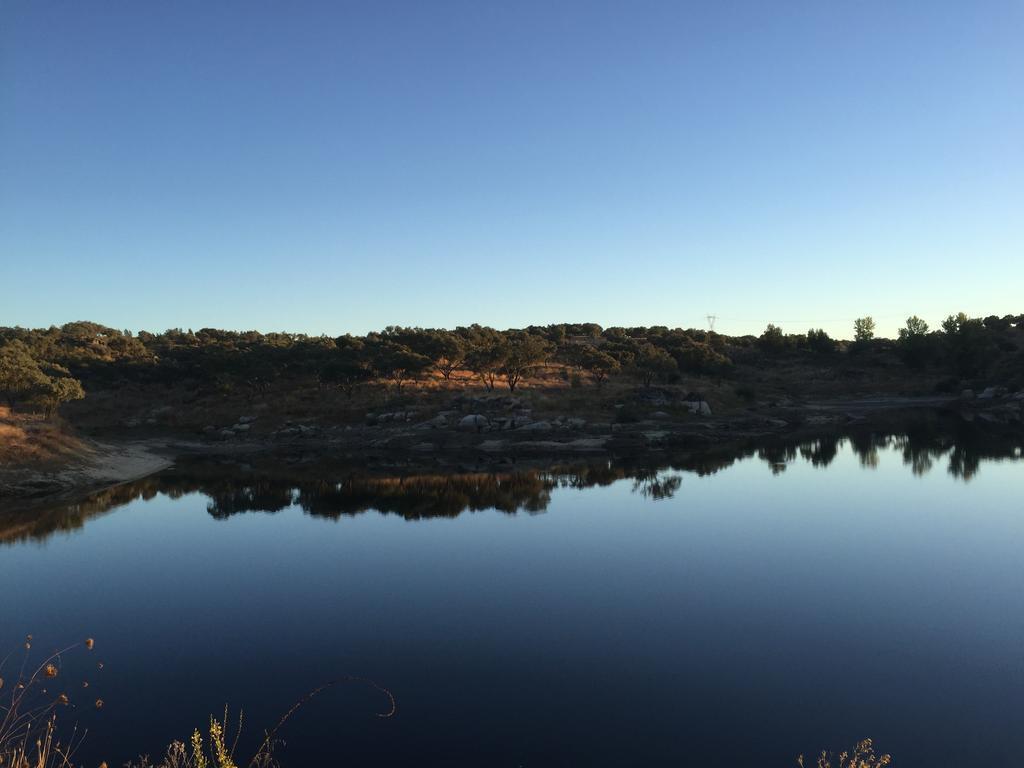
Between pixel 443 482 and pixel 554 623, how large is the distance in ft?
86.3

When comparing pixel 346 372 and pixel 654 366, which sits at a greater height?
pixel 654 366

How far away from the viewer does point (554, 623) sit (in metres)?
18.2

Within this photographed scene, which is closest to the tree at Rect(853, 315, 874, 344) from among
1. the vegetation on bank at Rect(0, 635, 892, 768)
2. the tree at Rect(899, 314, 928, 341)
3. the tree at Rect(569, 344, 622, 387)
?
the tree at Rect(899, 314, 928, 341)

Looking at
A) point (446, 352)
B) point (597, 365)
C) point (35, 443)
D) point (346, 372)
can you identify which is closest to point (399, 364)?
point (346, 372)

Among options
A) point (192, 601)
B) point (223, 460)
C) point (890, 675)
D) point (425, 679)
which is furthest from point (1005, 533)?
point (223, 460)

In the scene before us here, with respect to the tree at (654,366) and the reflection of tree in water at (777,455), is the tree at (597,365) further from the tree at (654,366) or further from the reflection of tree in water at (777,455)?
the reflection of tree in water at (777,455)

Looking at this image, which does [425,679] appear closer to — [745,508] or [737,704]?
[737,704]

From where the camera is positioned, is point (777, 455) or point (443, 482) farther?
point (777, 455)

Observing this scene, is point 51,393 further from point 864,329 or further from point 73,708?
point 864,329

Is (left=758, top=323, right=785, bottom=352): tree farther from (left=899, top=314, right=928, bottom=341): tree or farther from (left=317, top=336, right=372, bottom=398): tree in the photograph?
→ (left=317, top=336, right=372, bottom=398): tree

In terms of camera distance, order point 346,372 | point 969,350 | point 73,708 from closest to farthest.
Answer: point 73,708 < point 346,372 < point 969,350

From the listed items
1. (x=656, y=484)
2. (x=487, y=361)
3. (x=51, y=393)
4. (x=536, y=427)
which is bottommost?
(x=656, y=484)

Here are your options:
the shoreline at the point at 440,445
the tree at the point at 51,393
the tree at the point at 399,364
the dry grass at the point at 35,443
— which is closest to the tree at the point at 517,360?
the tree at the point at 399,364

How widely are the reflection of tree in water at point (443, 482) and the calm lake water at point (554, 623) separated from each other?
1.00 metres
